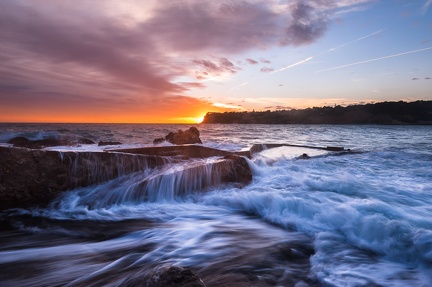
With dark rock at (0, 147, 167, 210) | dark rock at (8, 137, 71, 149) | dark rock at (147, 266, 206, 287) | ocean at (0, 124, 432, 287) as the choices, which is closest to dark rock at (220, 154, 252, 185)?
ocean at (0, 124, 432, 287)

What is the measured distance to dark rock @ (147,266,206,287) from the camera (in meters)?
1.56

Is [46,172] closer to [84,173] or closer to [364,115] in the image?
[84,173]

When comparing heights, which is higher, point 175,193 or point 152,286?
point 152,286

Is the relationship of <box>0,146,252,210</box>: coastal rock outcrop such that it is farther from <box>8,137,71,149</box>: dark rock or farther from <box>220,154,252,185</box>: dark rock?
<box>8,137,71,149</box>: dark rock

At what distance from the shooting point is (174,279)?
1.59m

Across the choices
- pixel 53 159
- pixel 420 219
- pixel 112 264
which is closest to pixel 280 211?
pixel 420 219

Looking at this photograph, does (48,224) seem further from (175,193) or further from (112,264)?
(175,193)

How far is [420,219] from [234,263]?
3103mm

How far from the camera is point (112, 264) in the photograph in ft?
9.33

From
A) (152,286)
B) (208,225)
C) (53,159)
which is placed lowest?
(208,225)

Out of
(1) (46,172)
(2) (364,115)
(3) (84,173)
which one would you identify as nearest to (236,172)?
(3) (84,173)

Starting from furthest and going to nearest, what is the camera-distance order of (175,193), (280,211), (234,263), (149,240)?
1. (175,193)
2. (280,211)
3. (149,240)
4. (234,263)

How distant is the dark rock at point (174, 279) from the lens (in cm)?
156

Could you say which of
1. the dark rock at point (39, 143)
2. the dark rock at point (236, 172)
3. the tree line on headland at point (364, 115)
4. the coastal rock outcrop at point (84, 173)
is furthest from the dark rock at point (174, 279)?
the tree line on headland at point (364, 115)
